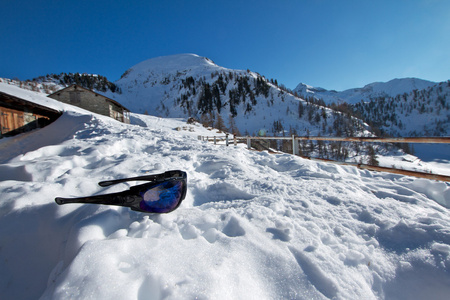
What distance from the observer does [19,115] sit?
31.9ft

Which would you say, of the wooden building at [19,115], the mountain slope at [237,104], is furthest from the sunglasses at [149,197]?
the mountain slope at [237,104]

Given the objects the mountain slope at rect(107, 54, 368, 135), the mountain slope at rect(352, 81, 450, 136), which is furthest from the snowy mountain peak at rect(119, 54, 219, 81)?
the mountain slope at rect(352, 81, 450, 136)

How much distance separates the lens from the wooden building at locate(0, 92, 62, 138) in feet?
28.8

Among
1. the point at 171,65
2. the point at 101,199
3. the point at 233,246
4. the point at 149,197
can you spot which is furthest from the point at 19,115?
the point at 171,65

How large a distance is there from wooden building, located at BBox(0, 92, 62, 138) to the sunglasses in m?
11.4

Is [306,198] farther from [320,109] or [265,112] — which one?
[320,109]

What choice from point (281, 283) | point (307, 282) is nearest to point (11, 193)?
point (281, 283)

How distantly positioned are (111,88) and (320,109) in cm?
11049

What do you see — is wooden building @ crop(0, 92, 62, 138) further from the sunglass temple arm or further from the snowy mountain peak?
the snowy mountain peak

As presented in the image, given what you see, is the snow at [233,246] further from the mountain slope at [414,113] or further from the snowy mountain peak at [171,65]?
the mountain slope at [414,113]

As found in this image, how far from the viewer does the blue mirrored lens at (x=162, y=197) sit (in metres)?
1.71

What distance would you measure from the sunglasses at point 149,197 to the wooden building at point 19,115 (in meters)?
11.4

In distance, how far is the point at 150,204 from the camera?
1.75 meters

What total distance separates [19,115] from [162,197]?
43.6 feet
